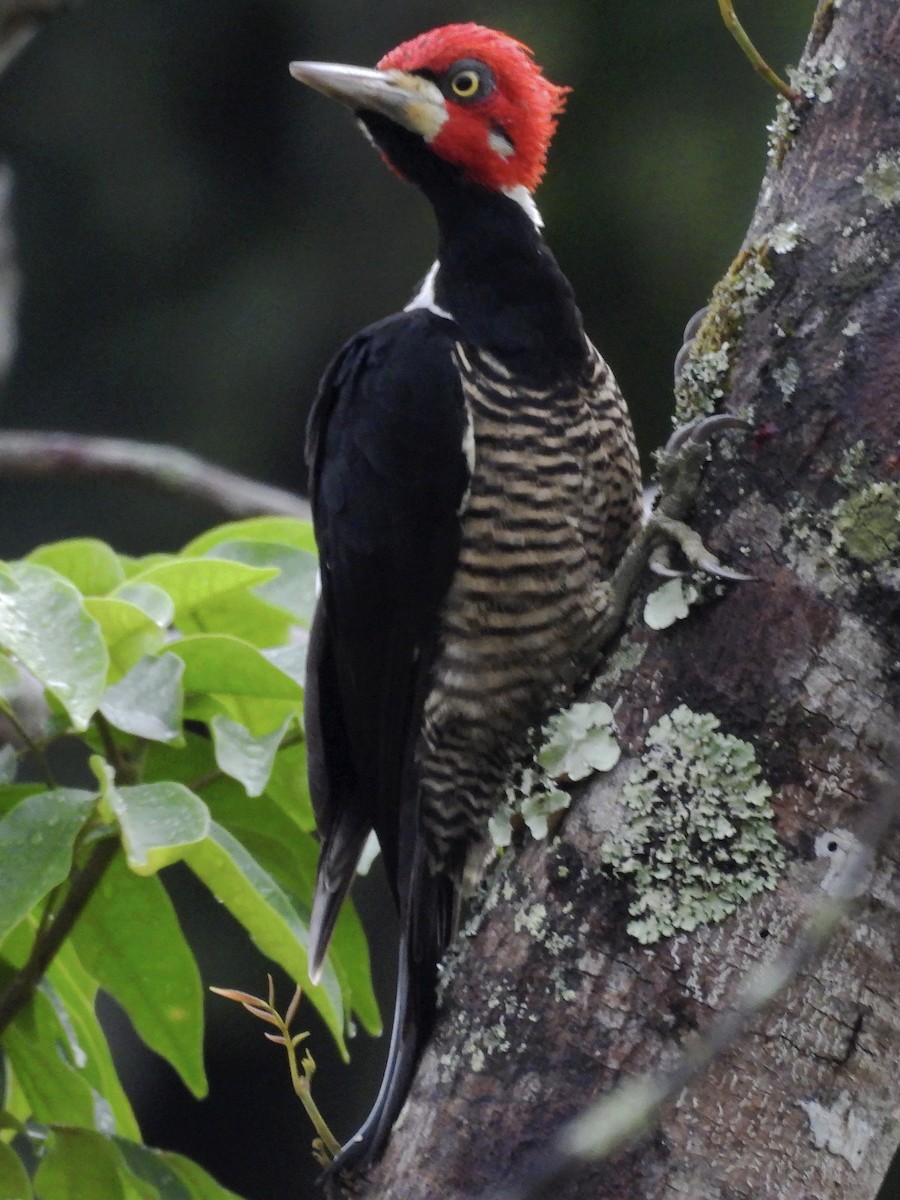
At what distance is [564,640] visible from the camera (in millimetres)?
1500

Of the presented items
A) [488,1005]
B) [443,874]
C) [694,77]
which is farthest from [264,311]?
[488,1005]

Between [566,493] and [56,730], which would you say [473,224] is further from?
[56,730]

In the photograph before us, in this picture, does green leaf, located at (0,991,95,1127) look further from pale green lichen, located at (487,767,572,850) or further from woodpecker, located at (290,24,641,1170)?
pale green lichen, located at (487,767,572,850)

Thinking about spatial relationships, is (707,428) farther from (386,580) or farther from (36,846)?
(36,846)

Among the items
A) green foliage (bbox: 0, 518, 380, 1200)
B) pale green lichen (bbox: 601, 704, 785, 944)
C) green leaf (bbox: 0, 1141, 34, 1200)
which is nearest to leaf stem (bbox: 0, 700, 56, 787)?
green foliage (bbox: 0, 518, 380, 1200)

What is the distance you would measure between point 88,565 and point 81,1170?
623 millimetres

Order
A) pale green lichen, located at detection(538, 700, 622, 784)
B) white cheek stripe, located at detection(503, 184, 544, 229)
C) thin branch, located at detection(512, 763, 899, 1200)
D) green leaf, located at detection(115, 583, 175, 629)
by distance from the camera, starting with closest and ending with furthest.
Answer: thin branch, located at detection(512, 763, 899, 1200), pale green lichen, located at detection(538, 700, 622, 784), green leaf, located at detection(115, 583, 175, 629), white cheek stripe, located at detection(503, 184, 544, 229)

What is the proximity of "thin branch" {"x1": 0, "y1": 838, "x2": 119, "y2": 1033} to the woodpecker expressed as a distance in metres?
0.23

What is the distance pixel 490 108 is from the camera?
178 cm

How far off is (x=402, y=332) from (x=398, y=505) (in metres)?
0.21

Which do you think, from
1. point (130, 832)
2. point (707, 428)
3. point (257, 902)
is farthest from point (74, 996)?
point (707, 428)

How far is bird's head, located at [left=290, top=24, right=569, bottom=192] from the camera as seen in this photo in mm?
1737

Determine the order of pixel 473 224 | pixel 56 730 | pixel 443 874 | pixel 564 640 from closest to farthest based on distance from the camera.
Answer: pixel 56 730
pixel 564 640
pixel 443 874
pixel 473 224

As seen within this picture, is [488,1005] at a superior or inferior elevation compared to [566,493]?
inferior
